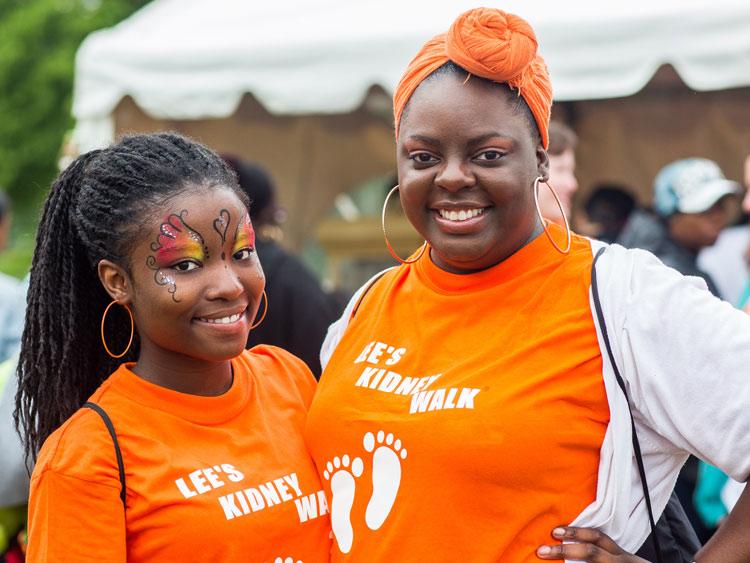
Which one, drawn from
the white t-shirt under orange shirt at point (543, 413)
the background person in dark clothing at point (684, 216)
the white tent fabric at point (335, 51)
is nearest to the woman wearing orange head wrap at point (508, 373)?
the white t-shirt under orange shirt at point (543, 413)

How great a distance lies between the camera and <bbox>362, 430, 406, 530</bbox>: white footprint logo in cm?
218

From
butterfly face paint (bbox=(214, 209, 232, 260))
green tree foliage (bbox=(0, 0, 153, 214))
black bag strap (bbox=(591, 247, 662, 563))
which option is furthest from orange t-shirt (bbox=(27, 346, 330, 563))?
green tree foliage (bbox=(0, 0, 153, 214))

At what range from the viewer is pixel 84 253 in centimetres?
236

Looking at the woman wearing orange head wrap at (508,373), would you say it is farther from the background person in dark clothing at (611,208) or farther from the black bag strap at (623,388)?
the background person in dark clothing at (611,208)

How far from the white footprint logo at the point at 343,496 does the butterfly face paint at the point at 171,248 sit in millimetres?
491

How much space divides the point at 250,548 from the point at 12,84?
53.1 feet

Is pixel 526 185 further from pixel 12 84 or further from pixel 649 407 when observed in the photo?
pixel 12 84

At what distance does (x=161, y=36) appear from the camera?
5793mm

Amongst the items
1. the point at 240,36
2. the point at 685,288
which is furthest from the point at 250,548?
the point at 240,36

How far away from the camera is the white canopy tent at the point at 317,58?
194 inches

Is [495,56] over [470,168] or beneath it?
over

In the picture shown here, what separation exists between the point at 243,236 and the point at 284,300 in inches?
75.5

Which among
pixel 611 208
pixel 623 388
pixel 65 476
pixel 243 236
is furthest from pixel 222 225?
pixel 611 208

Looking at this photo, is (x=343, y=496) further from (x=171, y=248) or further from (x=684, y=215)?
(x=684, y=215)
